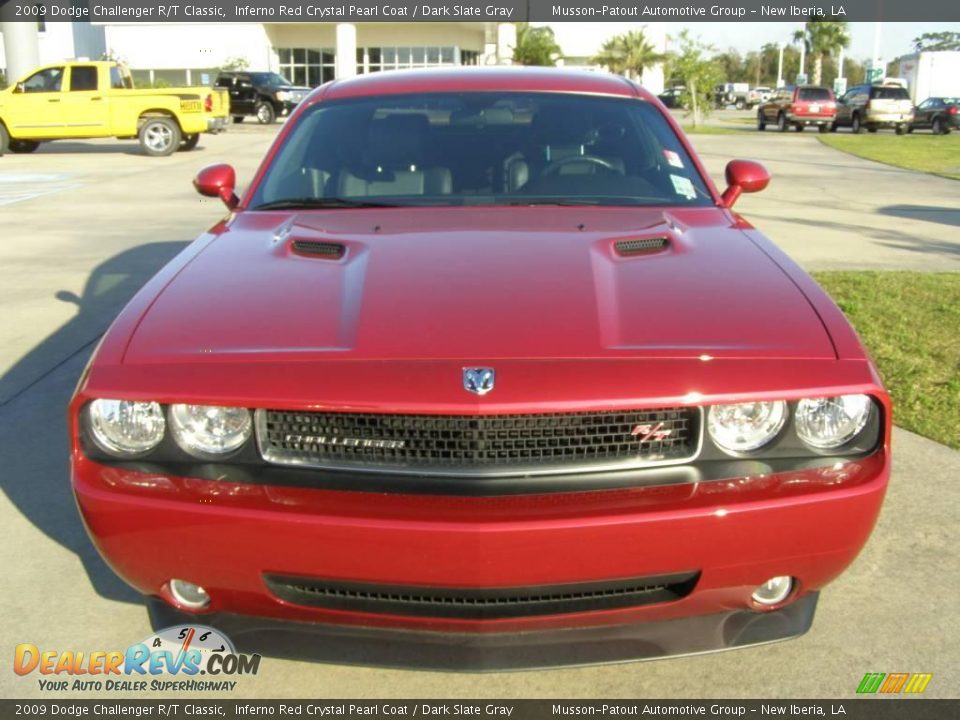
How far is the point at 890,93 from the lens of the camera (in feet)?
119

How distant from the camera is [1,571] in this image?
Result: 3516mm

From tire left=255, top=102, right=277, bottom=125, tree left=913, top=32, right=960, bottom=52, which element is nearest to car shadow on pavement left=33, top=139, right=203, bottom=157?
tire left=255, top=102, right=277, bottom=125

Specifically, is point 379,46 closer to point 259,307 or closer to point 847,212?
point 847,212

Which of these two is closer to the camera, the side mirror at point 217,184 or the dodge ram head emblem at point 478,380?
the dodge ram head emblem at point 478,380

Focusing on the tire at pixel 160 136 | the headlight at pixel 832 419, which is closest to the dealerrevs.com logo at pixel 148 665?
the headlight at pixel 832 419

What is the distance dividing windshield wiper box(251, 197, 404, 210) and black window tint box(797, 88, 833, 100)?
3679 centimetres

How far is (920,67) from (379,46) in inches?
1084

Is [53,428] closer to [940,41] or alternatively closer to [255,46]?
[255,46]

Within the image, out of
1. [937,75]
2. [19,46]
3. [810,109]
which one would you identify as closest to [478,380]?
[19,46]

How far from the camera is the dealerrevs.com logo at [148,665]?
9.10 feet

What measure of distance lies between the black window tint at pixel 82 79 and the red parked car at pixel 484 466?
21.0m

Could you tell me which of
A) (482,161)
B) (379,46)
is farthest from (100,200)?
(379,46)

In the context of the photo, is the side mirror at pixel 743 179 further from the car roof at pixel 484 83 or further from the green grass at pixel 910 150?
the green grass at pixel 910 150

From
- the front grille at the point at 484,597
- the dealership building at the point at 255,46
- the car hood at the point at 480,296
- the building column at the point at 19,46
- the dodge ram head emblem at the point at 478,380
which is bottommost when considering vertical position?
the front grille at the point at 484,597
